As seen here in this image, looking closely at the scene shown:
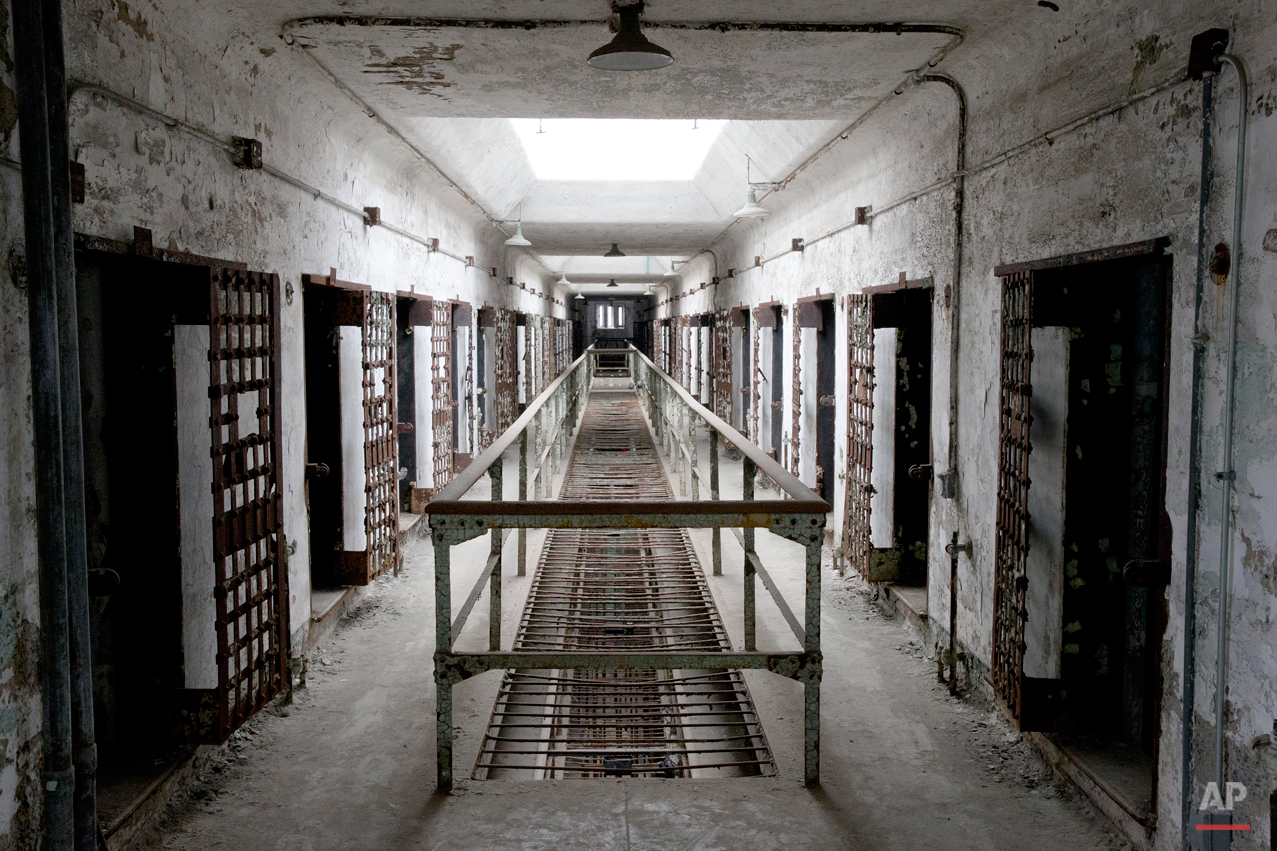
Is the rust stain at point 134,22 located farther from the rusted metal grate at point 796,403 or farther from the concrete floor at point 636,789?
the rusted metal grate at point 796,403

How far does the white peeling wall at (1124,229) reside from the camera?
8.47 feet

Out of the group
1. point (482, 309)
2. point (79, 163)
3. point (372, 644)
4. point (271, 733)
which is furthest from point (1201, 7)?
point (482, 309)

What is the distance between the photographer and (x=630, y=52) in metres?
3.78

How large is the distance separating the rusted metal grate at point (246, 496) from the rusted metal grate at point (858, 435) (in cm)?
384

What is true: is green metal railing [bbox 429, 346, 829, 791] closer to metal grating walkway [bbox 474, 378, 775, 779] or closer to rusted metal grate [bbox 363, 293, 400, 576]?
metal grating walkway [bbox 474, 378, 775, 779]

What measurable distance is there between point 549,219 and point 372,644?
683 cm

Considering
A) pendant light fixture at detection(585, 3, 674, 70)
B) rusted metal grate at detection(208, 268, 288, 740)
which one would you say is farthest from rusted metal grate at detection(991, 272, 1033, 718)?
rusted metal grate at detection(208, 268, 288, 740)

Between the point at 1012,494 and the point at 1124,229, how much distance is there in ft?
4.45

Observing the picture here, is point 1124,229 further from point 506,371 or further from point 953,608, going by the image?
point 506,371

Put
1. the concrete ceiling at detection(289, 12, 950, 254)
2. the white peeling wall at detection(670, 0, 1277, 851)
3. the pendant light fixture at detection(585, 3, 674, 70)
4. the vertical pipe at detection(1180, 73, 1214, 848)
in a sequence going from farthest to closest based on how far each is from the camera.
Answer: the concrete ceiling at detection(289, 12, 950, 254) → the pendant light fixture at detection(585, 3, 674, 70) → the vertical pipe at detection(1180, 73, 1214, 848) → the white peeling wall at detection(670, 0, 1277, 851)

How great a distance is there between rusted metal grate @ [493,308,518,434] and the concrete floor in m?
8.27

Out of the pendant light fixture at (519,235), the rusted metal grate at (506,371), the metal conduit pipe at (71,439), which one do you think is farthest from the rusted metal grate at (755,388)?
the metal conduit pipe at (71,439)

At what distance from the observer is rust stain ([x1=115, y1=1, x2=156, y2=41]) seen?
333cm

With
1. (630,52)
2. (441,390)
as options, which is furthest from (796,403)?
(630,52)
